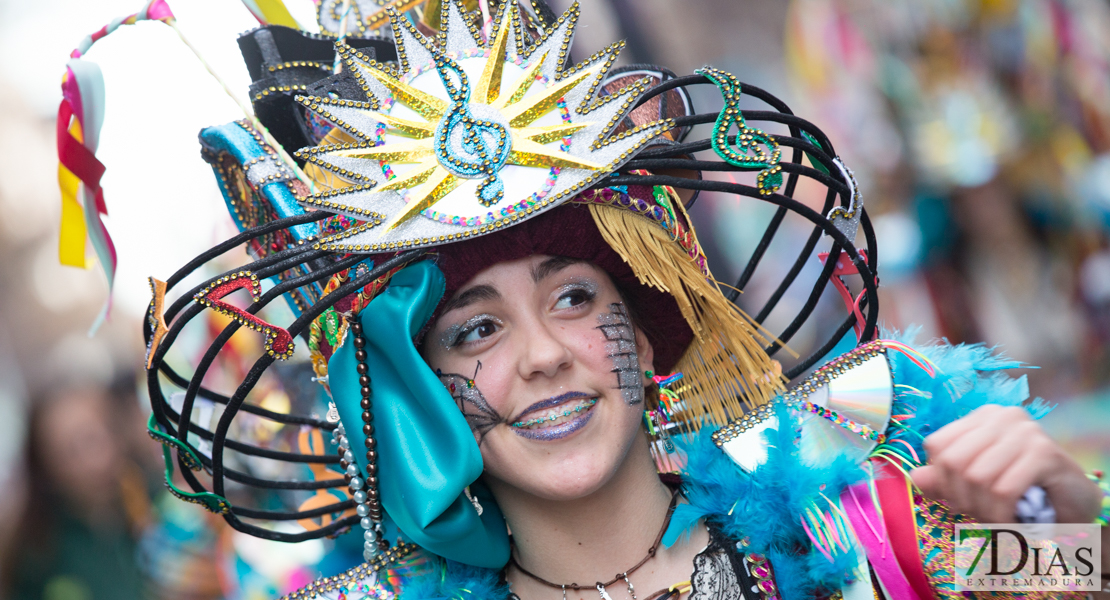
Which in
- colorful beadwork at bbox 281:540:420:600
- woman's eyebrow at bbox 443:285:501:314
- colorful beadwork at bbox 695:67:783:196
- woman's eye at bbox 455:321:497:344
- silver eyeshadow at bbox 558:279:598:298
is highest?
colorful beadwork at bbox 695:67:783:196

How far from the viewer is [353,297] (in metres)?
1.99

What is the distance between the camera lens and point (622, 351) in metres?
1.96

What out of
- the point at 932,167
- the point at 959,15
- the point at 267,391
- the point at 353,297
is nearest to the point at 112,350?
the point at 267,391

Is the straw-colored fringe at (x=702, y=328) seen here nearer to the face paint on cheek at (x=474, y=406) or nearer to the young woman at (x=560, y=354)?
the young woman at (x=560, y=354)

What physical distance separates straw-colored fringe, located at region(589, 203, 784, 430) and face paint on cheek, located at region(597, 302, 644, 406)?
0.39ft

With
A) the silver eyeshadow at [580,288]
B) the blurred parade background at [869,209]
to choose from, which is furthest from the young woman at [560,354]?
the blurred parade background at [869,209]

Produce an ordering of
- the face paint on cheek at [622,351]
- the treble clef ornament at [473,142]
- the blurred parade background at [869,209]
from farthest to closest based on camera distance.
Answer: the blurred parade background at [869,209] → the face paint on cheek at [622,351] → the treble clef ornament at [473,142]

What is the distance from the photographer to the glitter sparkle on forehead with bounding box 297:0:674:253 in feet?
5.98

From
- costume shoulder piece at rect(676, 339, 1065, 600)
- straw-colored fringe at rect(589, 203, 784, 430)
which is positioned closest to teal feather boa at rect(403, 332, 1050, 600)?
costume shoulder piece at rect(676, 339, 1065, 600)

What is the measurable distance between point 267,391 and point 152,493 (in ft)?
7.61

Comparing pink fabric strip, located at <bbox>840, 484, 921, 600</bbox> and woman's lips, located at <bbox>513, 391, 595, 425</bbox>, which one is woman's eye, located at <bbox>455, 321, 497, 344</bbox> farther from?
pink fabric strip, located at <bbox>840, 484, 921, 600</bbox>

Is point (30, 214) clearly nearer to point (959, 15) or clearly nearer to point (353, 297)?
point (353, 297)

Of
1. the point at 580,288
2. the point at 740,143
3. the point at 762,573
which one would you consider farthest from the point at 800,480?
the point at 740,143

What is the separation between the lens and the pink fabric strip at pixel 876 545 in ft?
5.85
